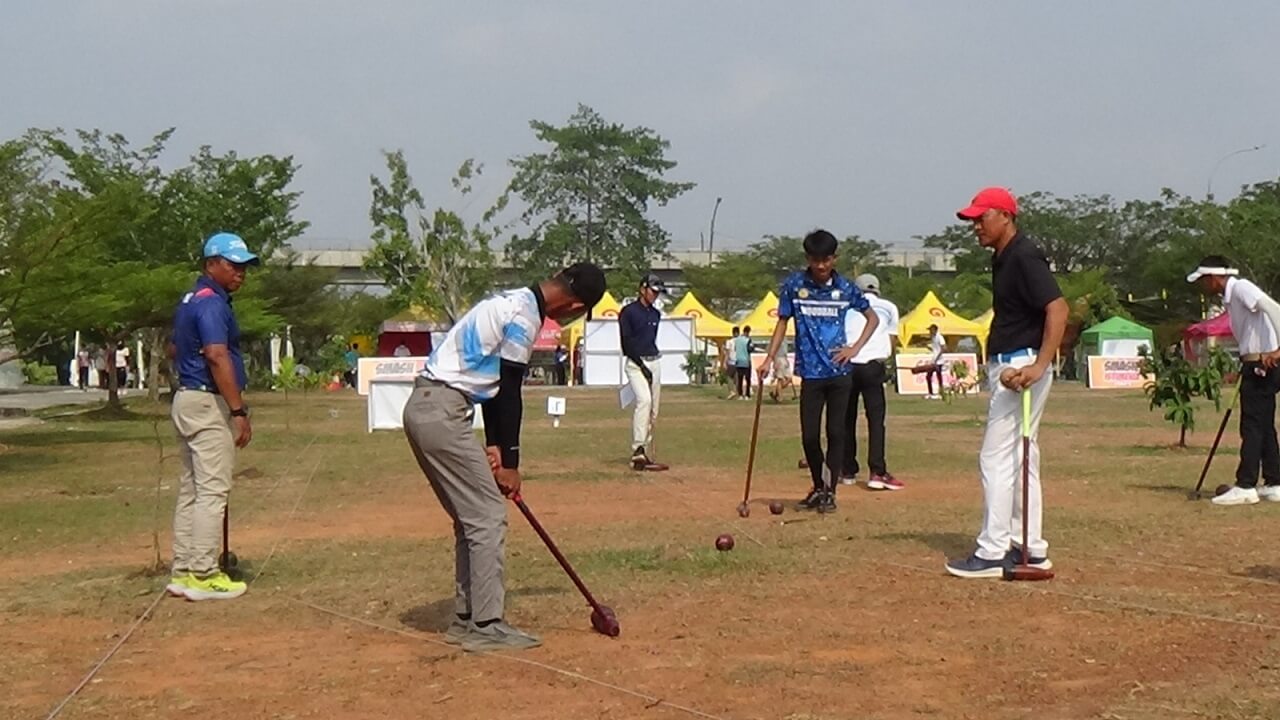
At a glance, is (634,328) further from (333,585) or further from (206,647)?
(206,647)

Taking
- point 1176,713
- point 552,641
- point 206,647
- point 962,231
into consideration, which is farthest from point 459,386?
point 962,231

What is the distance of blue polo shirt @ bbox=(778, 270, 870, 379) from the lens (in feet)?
36.0

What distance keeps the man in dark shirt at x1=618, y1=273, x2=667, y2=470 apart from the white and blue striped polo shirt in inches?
346

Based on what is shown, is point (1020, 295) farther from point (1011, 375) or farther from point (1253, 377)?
point (1253, 377)

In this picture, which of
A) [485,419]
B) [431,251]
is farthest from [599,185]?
[485,419]

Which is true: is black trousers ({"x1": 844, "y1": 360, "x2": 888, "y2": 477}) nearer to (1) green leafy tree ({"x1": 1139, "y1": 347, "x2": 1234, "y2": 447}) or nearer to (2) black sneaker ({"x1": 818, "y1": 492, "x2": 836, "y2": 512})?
(2) black sneaker ({"x1": 818, "y1": 492, "x2": 836, "y2": 512})

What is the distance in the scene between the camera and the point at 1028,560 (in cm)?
798

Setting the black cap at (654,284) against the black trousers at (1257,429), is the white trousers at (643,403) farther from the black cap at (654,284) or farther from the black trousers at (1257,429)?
the black trousers at (1257,429)

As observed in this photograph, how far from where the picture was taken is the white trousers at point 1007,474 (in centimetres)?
798

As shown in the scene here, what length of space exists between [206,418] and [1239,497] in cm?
738

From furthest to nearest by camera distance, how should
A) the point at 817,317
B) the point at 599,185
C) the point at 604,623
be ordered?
the point at 599,185 → the point at 817,317 → the point at 604,623

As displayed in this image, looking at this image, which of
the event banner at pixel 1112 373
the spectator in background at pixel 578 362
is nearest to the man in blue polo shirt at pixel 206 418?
the event banner at pixel 1112 373

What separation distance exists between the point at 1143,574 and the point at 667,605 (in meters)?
2.59

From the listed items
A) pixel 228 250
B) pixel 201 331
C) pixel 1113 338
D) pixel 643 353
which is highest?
pixel 228 250
